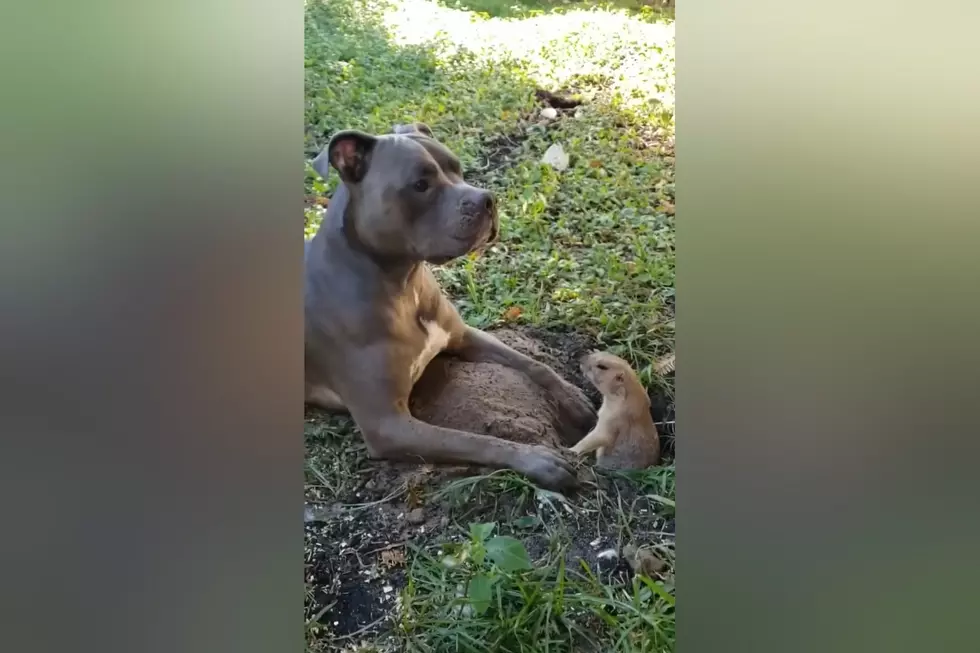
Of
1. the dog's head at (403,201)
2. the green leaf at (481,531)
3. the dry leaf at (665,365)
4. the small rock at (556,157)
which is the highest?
the small rock at (556,157)

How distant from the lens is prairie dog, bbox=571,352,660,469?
4.28 ft

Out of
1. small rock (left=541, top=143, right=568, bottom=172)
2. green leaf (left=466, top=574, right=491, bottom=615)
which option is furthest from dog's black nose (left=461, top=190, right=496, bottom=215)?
green leaf (left=466, top=574, right=491, bottom=615)

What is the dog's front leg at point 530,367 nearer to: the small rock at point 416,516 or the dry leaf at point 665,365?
the dry leaf at point 665,365

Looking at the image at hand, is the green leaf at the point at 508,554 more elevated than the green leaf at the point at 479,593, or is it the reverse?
the green leaf at the point at 508,554

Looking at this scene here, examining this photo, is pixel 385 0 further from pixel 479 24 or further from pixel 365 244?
pixel 365 244

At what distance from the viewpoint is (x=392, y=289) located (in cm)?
130

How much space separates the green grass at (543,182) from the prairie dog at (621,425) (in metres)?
0.03

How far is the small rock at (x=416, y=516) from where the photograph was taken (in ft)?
4.15

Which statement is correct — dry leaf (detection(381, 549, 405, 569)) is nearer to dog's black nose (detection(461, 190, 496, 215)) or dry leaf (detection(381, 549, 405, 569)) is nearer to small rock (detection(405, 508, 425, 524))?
small rock (detection(405, 508, 425, 524))

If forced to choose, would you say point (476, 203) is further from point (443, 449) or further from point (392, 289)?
point (443, 449)

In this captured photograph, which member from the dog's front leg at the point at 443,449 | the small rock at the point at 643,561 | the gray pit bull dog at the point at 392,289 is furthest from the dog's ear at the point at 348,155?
the small rock at the point at 643,561

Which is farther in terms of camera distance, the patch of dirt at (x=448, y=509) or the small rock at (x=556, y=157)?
the small rock at (x=556, y=157)
